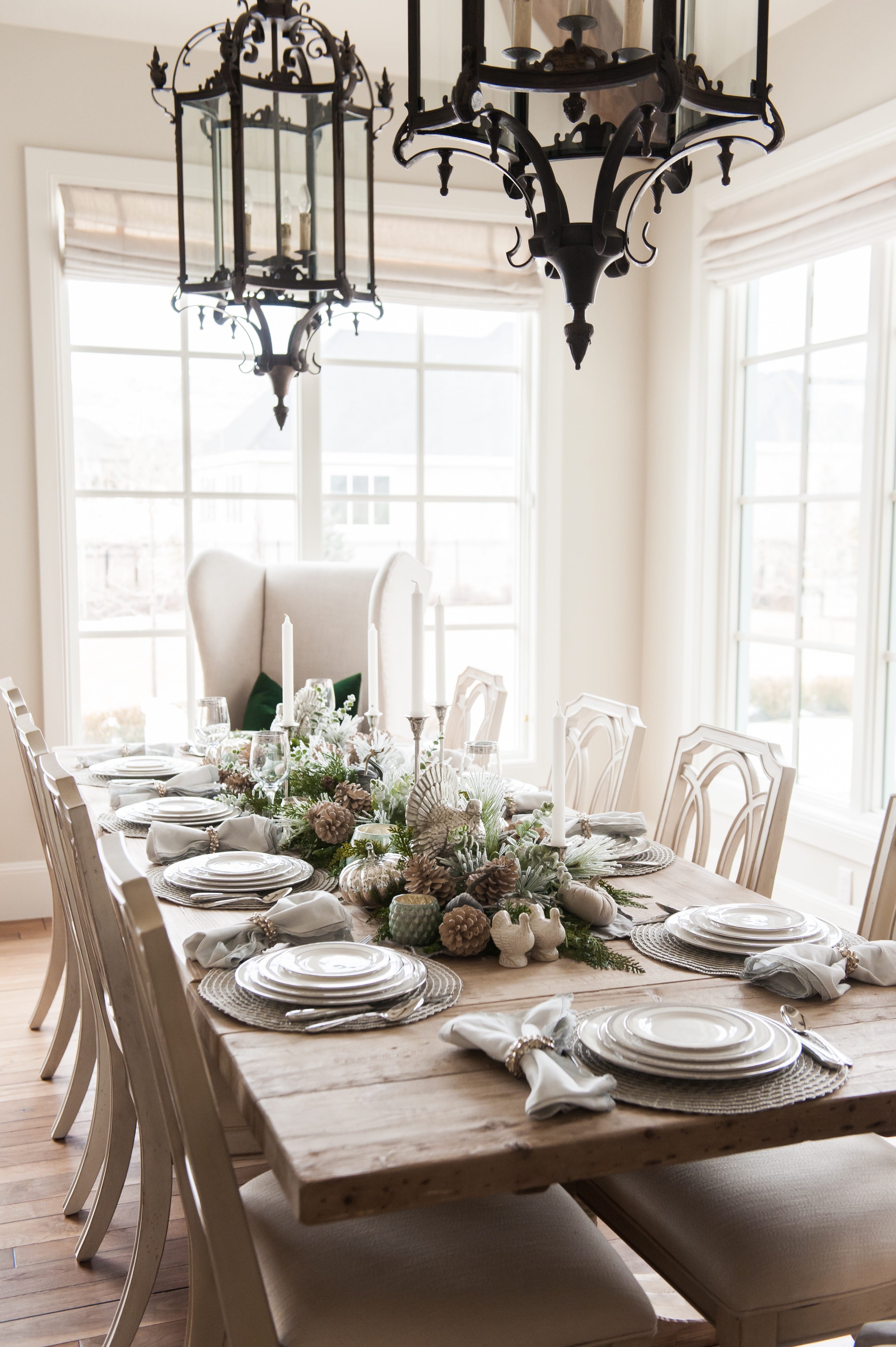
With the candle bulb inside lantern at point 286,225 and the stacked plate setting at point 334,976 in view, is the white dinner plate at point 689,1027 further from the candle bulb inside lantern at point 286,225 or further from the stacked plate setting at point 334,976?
the candle bulb inside lantern at point 286,225

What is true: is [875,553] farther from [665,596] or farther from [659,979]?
[659,979]

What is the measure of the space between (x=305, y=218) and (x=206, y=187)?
1.03 feet

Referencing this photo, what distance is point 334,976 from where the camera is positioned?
130cm

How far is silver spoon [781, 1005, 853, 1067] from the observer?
1.14 m

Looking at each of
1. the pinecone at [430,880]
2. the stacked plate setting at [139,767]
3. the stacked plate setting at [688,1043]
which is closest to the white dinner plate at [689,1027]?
the stacked plate setting at [688,1043]

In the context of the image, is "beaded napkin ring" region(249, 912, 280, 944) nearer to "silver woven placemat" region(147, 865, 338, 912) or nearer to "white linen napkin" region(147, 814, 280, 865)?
"silver woven placemat" region(147, 865, 338, 912)

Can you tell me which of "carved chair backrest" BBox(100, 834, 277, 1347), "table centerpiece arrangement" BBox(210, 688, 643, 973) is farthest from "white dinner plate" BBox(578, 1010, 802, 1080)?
"carved chair backrest" BBox(100, 834, 277, 1347)

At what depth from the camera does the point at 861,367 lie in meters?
3.45

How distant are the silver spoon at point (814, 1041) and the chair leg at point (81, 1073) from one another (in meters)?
1.37

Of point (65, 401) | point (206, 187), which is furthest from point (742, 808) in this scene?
point (65, 401)

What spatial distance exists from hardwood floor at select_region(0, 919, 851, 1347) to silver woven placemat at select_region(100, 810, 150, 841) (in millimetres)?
619

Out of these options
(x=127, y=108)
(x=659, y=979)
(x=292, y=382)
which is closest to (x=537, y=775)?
(x=292, y=382)

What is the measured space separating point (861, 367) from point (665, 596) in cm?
125

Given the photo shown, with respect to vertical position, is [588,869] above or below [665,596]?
below
